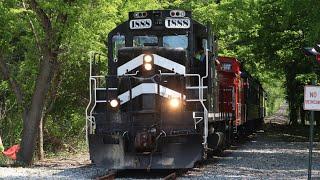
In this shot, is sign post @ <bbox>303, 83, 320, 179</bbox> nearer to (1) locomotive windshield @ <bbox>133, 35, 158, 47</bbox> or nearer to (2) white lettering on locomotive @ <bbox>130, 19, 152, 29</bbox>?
(1) locomotive windshield @ <bbox>133, 35, 158, 47</bbox>

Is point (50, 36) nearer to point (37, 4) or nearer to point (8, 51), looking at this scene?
point (37, 4)

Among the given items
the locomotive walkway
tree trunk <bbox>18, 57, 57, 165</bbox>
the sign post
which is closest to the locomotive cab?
the locomotive walkway

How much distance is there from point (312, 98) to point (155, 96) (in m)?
3.75

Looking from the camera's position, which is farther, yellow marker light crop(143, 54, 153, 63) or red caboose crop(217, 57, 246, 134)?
red caboose crop(217, 57, 246, 134)

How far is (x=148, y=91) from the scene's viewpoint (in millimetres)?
12461

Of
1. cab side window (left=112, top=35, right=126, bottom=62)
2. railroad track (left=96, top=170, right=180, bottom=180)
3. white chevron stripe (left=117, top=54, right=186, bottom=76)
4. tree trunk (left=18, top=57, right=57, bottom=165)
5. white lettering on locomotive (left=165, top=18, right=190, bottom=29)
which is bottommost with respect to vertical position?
railroad track (left=96, top=170, right=180, bottom=180)

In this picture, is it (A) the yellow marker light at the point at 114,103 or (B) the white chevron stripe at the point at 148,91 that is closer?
(A) the yellow marker light at the point at 114,103

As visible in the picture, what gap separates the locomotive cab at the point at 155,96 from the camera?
12.0 m

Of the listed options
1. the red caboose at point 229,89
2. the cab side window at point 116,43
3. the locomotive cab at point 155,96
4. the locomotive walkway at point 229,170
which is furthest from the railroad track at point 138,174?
the red caboose at point 229,89

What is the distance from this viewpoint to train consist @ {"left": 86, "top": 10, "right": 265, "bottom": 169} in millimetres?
11953

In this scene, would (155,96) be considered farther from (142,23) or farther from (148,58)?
(142,23)

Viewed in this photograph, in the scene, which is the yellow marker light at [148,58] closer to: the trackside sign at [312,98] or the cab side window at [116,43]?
the cab side window at [116,43]

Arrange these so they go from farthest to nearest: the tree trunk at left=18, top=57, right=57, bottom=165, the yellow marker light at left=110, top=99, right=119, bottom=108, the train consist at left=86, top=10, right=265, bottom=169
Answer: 1. the tree trunk at left=18, top=57, right=57, bottom=165
2. the yellow marker light at left=110, top=99, right=119, bottom=108
3. the train consist at left=86, top=10, right=265, bottom=169

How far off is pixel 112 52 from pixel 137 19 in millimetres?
1057
